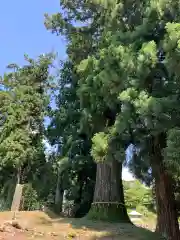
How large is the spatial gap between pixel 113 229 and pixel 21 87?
996 centimetres

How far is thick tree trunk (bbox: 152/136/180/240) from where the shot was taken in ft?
31.1

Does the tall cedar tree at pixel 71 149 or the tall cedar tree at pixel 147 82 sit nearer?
the tall cedar tree at pixel 147 82

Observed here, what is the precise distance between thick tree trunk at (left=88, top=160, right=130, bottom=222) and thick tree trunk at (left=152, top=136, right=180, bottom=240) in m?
1.12

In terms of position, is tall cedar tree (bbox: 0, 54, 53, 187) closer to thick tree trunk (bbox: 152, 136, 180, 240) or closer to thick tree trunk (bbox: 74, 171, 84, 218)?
thick tree trunk (bbox: 74, 171, 84, 218)

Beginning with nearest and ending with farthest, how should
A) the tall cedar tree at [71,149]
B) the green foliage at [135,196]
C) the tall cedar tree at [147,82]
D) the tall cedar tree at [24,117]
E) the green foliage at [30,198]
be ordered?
the tall cedar tree at [147,82] → the tall cedar tree at [71,149] → the green foliage at [30,198] → the tall cedar tree at [24,117] → the green foliage at [135,196]

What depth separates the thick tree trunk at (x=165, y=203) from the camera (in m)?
9.48

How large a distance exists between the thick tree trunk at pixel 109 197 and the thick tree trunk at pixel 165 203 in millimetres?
1119

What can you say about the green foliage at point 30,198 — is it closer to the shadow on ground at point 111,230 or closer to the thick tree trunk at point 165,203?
the shadow on ground at point 111,230

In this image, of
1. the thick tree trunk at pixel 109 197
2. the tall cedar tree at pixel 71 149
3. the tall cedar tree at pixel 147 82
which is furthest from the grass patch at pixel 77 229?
the tall cedar tree at pixel 71 149

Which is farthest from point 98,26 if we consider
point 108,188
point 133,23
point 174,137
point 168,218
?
point 174,137

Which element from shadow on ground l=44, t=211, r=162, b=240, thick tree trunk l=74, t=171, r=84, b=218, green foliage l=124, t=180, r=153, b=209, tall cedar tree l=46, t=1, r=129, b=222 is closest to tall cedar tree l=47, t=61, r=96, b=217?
thick tree trunk l=74, t=171, r=84, b=218

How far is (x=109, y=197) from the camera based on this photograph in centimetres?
1075

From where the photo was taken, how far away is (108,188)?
11.0 metres

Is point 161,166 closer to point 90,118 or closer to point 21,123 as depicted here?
point 90,118
